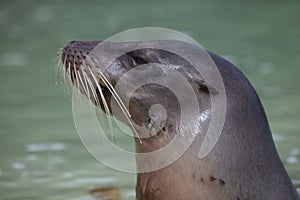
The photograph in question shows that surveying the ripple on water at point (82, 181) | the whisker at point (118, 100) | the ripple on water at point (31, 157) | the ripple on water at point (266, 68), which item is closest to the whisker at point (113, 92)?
the whisker at point (118, 100)

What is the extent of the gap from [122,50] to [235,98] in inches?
26.4

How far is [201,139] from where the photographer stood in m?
4.41

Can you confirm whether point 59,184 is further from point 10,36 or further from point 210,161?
point 10,36

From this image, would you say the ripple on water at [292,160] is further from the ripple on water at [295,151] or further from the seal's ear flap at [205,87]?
the seal's ear flap at [205,87]

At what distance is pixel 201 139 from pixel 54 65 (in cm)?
670

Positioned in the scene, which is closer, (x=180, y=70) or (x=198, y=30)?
(x=180, y=70)

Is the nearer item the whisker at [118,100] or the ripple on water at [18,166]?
the whisker at [118,100]

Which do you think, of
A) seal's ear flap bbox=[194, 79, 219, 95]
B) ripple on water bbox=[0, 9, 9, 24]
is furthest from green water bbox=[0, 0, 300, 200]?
seal's ear flap bbox=[194, 79, 219, 95]

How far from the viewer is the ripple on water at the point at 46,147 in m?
7.21

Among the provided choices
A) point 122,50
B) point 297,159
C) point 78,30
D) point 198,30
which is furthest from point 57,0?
point 122,50

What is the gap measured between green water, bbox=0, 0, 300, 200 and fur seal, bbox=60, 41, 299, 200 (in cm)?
126

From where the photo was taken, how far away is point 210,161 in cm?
435

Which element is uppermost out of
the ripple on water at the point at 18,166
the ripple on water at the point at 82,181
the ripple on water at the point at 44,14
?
the ripple on water at the point at 44,14

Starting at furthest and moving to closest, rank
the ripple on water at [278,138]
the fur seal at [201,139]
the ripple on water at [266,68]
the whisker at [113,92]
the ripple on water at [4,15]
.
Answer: the ripple on water at [4,15] < the ripple on water at [266,68] < the ripple on water at [278,138] < the whisker at [113,92] < the fur seal at [201,139]
